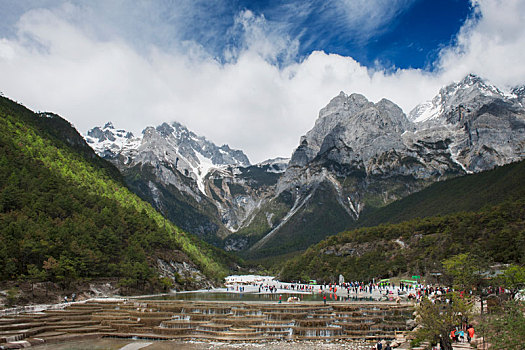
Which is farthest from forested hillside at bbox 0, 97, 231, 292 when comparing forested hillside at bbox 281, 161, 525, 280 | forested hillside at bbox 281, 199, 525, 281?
forested hillside at bbox 281, 161, 525, 280

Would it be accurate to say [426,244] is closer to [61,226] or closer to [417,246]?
[417,246]

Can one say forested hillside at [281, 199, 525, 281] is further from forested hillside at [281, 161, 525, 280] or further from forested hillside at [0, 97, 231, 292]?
forested hillside at [0, 97, 231, 292]

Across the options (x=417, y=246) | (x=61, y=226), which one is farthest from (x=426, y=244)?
(x=61, y=226)

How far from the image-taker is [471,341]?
121 ft

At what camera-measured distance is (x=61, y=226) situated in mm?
91562

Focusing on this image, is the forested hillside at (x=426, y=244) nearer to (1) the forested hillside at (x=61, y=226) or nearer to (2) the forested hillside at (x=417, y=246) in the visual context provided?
(2) the forested hillside at (x=417, y=246)

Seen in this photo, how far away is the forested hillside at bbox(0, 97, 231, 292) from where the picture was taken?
7831cm

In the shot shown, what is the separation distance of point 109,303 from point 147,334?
23.9 m

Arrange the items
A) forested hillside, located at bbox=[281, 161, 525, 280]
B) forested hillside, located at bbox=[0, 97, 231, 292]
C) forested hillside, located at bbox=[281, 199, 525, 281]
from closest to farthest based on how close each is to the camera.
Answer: forested hillside, located at bbox=[0, 97, 231, 292]
forested hillside, located at bbox=[281, 199, 525, 281]
forested hillside, located at bbox=[281, 161, 525, 280]

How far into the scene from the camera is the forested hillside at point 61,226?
7831cm

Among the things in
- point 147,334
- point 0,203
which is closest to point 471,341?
point 147,334

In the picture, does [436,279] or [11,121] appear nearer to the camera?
[436,279]

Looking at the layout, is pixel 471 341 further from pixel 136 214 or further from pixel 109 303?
pixel 136 214

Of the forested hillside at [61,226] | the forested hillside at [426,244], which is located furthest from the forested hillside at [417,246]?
the forested hillside at [61,226]
